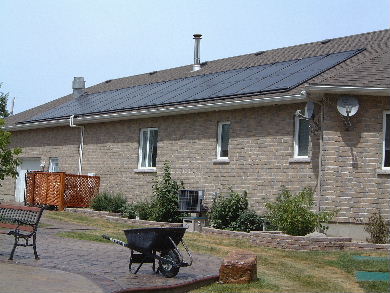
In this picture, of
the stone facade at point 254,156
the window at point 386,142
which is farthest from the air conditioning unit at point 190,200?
the window at point 386,142

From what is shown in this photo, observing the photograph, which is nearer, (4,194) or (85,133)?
(85,133)

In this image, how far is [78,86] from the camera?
35.4 metres

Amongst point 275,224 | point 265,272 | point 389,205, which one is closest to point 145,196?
point 275,224

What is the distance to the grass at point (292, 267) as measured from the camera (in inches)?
404

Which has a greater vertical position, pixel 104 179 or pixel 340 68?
pixel 340 68

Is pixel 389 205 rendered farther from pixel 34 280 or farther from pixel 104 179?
pixel 104 179

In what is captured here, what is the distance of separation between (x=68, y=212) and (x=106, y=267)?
513 inches

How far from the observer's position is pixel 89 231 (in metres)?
17.8

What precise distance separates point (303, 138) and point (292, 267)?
274 inches

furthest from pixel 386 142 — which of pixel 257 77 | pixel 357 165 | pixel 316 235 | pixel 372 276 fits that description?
pixel 257 77

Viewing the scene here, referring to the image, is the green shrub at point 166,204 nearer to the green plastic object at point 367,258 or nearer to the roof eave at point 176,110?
the roof eave at point 176,110

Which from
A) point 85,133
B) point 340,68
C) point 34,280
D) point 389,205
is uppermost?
point 340,68

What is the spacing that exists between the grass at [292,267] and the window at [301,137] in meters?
3.53

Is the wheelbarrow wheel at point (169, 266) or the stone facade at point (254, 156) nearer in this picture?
the wheelbarrow wheel at point (169, 266)
